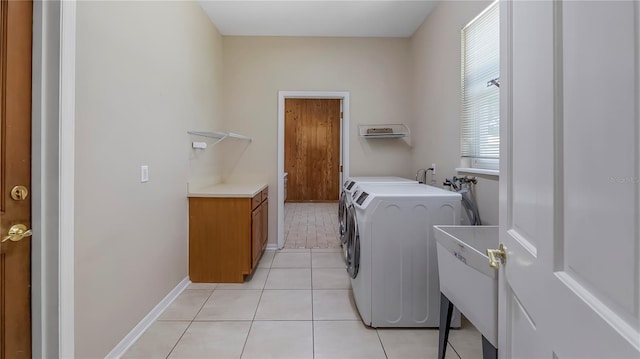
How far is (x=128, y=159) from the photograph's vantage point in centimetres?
185

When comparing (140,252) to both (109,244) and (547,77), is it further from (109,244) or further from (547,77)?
(547,77)

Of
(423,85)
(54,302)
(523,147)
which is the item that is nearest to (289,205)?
(423,85)

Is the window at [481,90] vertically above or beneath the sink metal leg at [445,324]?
above

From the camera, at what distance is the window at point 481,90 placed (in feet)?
6.98

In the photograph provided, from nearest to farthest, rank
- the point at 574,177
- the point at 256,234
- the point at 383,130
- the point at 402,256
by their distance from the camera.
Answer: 1. the point at 574,177
2. the point at 402,256
3. the point at 256,234
4. the point at 383,130

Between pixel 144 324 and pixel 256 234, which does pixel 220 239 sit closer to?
pixel 256 234

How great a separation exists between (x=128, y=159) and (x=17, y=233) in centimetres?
80

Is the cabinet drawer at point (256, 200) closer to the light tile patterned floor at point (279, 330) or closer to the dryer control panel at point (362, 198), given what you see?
the light tile patterned floor at point (279, 330)

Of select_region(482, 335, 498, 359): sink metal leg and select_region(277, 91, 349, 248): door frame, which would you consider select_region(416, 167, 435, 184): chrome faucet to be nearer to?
select_region(277, 91, 349, 248): door frame

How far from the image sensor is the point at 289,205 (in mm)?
7520

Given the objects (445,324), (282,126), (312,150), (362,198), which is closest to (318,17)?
(282,126)

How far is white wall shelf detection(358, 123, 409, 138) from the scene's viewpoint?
12.4 feet

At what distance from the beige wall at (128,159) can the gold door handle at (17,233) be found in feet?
0.86

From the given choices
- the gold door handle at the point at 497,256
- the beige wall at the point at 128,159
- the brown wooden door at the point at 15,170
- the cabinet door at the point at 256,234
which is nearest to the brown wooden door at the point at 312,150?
the cabinet door at the point at 256,234
